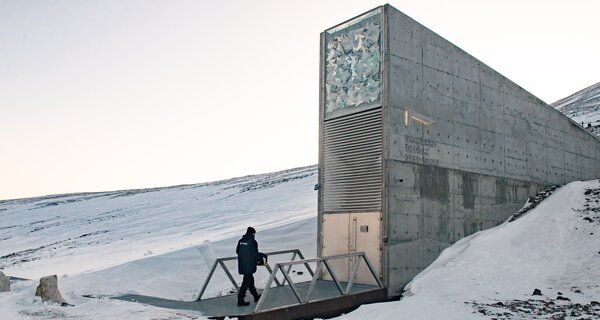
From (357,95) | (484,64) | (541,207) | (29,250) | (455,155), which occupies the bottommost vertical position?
(29,250)

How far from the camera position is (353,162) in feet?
41.8

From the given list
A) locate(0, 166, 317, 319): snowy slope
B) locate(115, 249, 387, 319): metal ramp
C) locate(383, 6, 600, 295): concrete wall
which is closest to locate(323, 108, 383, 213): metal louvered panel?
locate(383, 6, 600, 295): concrete wall

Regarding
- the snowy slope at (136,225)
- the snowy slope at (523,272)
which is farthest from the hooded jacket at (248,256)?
the snowy slope at (136,225)

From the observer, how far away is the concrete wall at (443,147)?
12094 mm

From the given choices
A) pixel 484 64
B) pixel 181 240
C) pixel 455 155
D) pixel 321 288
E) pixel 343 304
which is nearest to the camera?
pixel 343 304

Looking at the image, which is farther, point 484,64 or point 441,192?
point 484,64

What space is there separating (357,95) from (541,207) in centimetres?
628

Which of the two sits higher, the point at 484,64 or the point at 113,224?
the point at 484,64

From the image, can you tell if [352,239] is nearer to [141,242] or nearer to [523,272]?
[523,272]

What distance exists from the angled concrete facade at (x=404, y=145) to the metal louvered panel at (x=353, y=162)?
3cm

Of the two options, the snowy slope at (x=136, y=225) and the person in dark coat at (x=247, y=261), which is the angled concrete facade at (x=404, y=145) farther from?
the snowy slope at (x=136, y=225)

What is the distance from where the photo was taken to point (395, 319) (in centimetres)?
853

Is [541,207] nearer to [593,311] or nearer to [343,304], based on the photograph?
[593,311]

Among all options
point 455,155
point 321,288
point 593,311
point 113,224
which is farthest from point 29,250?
point 593,311
